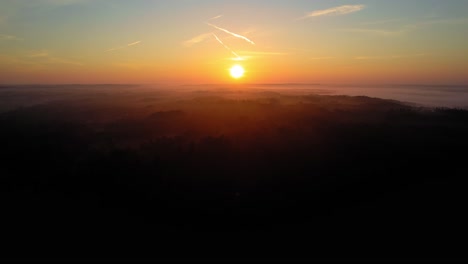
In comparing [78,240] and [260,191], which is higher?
[260,191]

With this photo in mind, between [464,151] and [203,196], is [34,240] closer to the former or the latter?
[203,196]

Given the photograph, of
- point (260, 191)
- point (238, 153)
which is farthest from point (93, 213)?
point (238, 153)

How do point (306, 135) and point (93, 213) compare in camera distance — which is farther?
point (306, 135)

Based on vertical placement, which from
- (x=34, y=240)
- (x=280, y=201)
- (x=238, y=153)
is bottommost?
(x=34, y=240)

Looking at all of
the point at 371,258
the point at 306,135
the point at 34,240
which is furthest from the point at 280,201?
the point at 306,135

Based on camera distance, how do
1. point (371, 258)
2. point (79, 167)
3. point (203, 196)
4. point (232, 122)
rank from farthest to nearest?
point (232, 122), point (79, 167), point (203, 196), point (371, 258)

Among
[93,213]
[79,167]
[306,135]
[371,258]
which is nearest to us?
[371,258]
